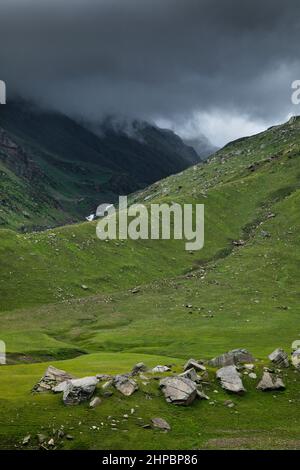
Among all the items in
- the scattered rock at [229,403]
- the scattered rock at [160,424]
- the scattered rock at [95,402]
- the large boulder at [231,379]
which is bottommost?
the scattered rock at [160,424]

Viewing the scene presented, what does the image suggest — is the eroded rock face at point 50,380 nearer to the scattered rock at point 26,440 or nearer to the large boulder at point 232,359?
the scattered rock at point 26,440

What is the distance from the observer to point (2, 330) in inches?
4911

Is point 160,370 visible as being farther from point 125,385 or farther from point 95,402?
point 95,402

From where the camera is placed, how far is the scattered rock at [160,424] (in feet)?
176

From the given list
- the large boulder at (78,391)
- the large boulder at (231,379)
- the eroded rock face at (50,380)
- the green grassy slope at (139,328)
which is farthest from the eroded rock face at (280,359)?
the eroded rock face at (50,380)

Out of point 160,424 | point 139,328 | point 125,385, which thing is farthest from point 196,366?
point 139,328

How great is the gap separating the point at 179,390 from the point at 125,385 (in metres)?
5.37

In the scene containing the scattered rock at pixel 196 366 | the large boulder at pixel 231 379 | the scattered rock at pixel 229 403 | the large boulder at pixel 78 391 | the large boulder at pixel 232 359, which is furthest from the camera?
the large boulder at pixel 232 359

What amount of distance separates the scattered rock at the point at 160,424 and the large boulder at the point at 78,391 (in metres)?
6.82

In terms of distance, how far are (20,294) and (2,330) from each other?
1175 inches

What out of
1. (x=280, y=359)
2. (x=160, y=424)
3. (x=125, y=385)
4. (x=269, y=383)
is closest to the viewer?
(x=160, y=424)

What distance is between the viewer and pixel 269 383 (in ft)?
210

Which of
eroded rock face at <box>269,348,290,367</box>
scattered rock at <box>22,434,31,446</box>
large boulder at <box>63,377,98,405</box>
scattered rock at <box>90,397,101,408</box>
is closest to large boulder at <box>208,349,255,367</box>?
eroded rock face at <box>269,348,290,367</box>
